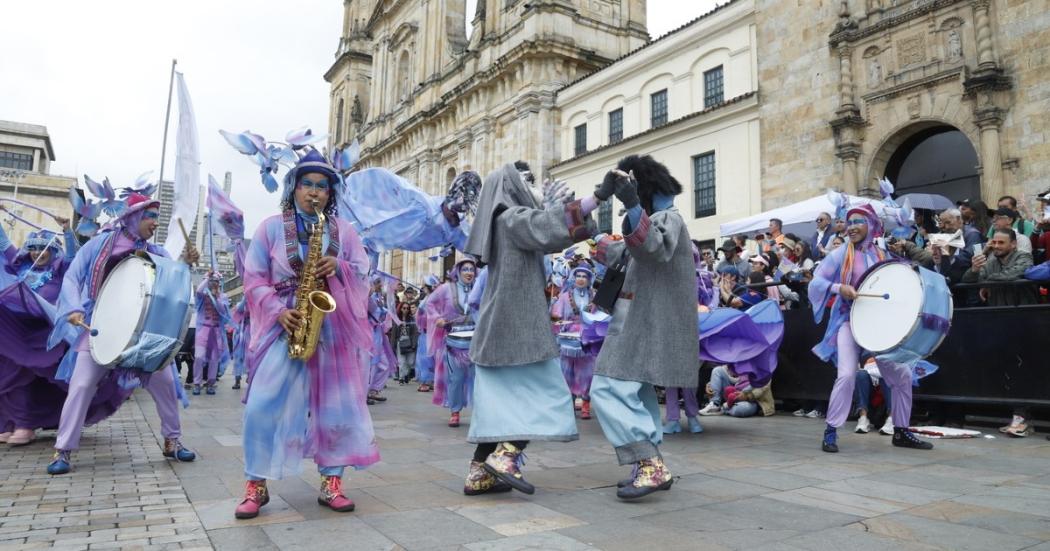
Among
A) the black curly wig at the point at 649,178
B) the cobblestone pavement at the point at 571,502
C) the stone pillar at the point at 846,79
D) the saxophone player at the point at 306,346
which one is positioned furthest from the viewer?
the stone pillar at the point at 846,79

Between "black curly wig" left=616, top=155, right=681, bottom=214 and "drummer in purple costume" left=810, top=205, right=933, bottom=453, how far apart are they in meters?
2.32

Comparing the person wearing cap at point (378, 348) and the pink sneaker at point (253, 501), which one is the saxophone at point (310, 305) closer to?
the pink sneaker at point (253, 501)

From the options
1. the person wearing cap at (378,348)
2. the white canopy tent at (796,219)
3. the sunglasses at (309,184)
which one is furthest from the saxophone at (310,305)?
the white canopy tent at (796,219)

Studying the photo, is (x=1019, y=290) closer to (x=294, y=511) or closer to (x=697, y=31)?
(x=294, y=511)

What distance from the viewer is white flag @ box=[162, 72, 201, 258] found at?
522 centimetres

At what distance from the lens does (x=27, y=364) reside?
252 inches

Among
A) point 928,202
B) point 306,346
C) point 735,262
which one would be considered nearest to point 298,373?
point 306,346

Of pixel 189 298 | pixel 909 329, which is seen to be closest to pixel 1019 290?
pixel 909 329

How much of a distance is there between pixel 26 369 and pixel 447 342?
416cm

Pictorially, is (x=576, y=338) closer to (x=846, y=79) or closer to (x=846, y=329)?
(x=846, y=329)

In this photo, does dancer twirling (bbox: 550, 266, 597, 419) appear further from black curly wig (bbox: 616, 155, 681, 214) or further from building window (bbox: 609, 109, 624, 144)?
building window (bbox: 609, 109, 624, 144)

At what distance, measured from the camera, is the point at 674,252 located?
14.5ft

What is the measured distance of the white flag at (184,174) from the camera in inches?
206

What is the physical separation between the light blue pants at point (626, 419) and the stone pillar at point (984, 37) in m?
12.5
